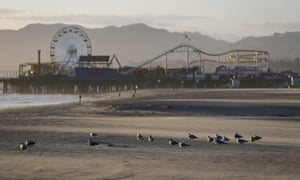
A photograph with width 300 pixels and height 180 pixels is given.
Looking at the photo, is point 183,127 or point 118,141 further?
point 183,127

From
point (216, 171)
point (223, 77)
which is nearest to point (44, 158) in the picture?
point (216, 171)

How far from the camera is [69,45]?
8694 centimetres

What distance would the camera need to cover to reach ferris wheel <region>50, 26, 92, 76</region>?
85.4 meters

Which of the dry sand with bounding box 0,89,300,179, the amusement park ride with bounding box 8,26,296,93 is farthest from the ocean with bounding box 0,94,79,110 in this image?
the amusement park ride with bounding box 8,26,296,93

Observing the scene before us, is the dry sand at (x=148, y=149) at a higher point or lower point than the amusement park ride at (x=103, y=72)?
lower

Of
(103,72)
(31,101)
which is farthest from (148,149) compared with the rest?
(103,72)

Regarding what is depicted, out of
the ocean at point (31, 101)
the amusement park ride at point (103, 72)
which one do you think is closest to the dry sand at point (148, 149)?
the ocean at point (31, 101)

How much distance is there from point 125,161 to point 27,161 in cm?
223

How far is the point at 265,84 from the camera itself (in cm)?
7812

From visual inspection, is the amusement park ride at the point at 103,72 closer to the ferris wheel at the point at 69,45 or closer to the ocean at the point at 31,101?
the ferris wheel at the point at 69,45

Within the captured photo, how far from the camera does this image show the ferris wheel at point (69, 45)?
85.4 meters

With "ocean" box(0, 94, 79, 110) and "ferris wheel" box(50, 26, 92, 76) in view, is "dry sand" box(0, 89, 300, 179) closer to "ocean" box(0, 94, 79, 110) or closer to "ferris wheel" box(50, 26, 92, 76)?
"ocean" box(0, 94, 79, 110)

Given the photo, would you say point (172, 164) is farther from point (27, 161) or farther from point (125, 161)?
point (27, 161)

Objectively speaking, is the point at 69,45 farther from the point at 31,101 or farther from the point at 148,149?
the point at 148,149
